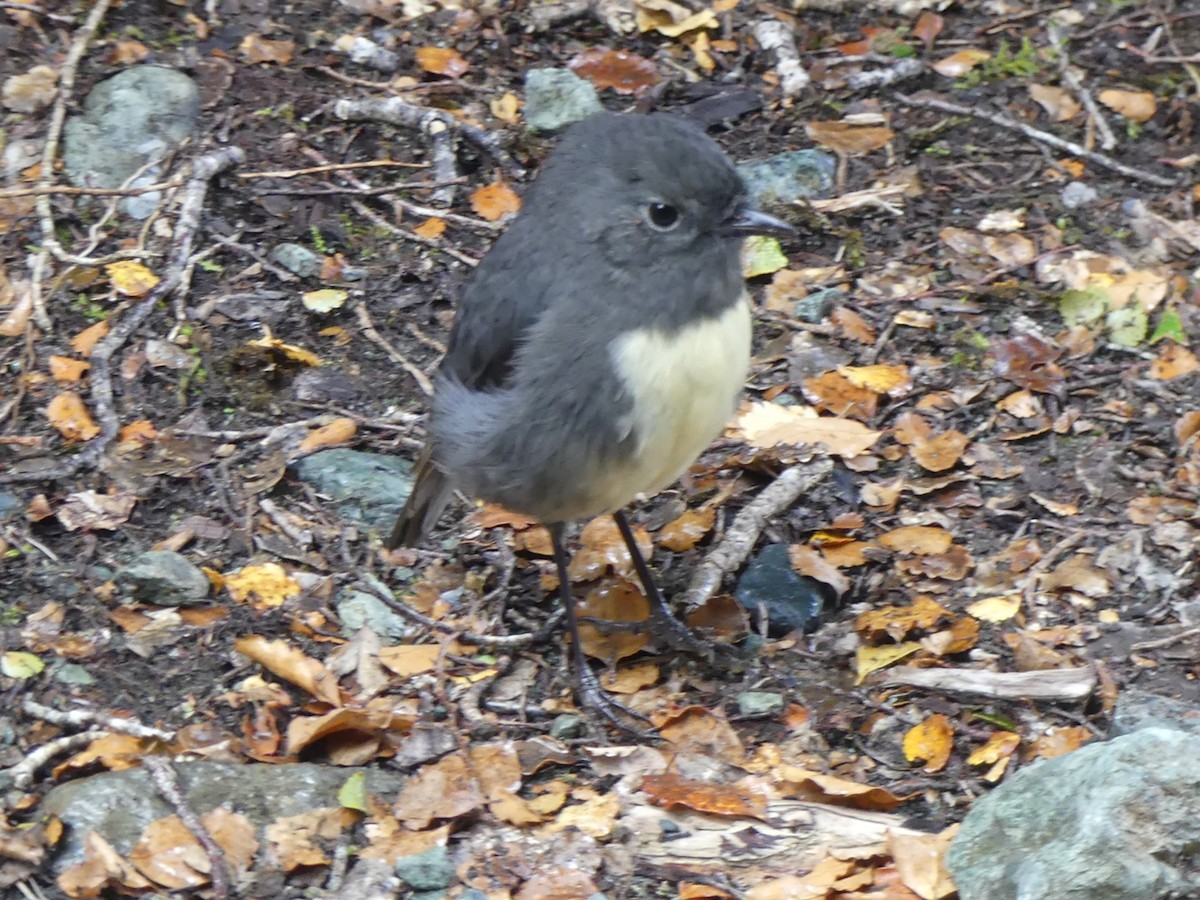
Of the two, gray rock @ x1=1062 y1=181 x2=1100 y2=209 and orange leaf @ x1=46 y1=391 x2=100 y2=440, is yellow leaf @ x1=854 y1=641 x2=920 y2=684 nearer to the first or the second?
gray rock @ x1=1062 y1=181 x2=1100 y2=209

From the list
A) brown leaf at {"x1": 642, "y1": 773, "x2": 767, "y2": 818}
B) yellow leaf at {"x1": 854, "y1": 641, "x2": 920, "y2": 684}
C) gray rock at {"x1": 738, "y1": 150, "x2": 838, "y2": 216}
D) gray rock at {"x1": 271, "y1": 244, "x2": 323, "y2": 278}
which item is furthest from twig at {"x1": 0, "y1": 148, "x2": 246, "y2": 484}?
yellow leaf at {"x1": 854, "y1": 641, "x2": 920, "y2": 684}

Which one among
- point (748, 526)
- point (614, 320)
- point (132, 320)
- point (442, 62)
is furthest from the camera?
point (442, 62)

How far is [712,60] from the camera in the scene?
6812mm

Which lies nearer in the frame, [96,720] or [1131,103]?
[96,720]

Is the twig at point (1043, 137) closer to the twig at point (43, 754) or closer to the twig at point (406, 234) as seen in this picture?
the twig at point (406, 234)

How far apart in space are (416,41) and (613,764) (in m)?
3.97

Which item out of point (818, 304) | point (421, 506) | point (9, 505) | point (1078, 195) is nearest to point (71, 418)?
point (9, 505)

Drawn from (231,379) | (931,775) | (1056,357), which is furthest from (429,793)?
(1056,357)

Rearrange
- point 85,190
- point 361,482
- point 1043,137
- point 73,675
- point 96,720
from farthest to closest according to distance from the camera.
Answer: point 1043,137 → point 85,190 → point 361,482 → point 73,675 → point 96,720

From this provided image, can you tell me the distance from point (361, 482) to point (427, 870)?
1.75 meters

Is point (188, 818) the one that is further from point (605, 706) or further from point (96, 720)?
point (605, 706)

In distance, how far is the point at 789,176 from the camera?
246 inches

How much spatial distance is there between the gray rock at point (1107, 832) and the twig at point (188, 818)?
177cm

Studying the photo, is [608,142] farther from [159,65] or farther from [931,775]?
[159,65]
